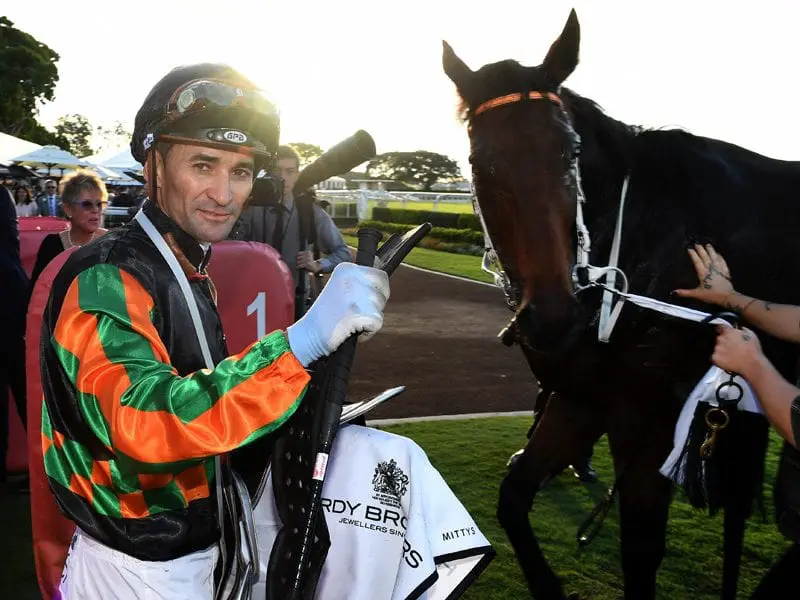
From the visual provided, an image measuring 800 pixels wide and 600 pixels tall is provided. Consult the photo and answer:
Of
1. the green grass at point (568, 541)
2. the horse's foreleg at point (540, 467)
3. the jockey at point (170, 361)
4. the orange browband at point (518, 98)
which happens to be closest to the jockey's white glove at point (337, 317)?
the jockey at point (170, 361)

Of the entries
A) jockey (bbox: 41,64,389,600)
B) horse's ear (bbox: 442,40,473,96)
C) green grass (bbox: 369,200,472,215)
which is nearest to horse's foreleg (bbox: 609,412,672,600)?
horse's ear (bbox: 442,40,473,96)

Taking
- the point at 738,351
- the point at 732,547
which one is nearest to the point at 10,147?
the point at 732,547

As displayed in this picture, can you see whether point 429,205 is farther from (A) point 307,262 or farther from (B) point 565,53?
(B) point 565,53

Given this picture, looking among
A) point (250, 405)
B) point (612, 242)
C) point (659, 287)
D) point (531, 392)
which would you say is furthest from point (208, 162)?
point (531, 392)

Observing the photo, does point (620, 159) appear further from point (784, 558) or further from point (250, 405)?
point (250, 405)

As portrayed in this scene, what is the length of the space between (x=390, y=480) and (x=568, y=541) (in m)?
2.21

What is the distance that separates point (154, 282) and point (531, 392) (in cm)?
525

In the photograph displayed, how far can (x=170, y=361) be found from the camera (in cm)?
144

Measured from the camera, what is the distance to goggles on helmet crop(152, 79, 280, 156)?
1.50 m

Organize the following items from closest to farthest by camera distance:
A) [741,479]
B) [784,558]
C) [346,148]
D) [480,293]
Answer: [346,148]
[784,558]
[741,479]
[480,293]

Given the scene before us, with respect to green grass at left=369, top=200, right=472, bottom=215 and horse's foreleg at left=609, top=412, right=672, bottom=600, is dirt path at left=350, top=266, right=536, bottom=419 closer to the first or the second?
horse's foreleg at left=609, top=412, right=672, bottom=600

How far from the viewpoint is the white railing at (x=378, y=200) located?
26.7m

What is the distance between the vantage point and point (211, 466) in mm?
Answer: 1549

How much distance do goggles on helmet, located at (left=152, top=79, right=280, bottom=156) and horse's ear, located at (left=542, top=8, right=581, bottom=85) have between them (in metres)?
1.34
